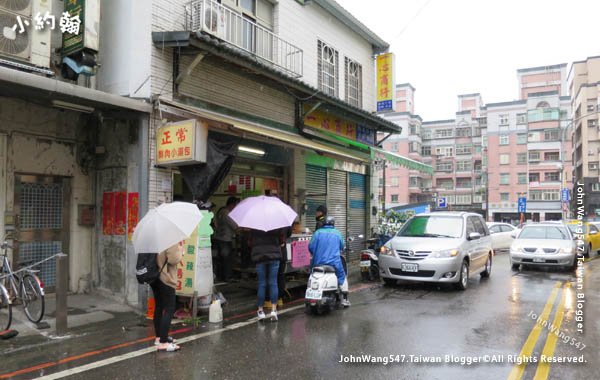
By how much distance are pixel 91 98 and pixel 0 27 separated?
172cm

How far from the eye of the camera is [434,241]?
9.98 meters

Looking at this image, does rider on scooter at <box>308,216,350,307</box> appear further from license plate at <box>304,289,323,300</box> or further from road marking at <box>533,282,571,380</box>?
road marking at <box>533,282,571,380</box>

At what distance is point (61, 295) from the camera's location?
243 inches

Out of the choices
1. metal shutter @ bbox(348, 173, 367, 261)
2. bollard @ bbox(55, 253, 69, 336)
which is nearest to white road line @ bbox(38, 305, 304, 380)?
bollard @ bbox(55, 253, 69, 336)

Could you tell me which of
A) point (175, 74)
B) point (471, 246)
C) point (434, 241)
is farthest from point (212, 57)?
point (471, 246)

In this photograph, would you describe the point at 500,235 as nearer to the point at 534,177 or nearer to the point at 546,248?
the point at 546,248

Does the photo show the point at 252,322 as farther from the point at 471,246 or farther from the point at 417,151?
the point at 417,151

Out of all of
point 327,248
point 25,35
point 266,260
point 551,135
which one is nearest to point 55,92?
point 25,35

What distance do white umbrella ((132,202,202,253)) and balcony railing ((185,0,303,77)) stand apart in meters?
4.52

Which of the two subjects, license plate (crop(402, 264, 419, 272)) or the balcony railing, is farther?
license plate (crop(402, 264, 419, 272))

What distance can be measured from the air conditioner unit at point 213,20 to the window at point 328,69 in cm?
536

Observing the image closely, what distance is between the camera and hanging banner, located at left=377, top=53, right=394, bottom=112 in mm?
15766

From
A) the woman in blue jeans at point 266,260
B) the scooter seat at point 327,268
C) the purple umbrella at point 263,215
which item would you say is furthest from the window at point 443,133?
the woman in blue jeans at point 266,260

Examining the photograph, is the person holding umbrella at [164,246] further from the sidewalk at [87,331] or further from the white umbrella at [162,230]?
the sidewalk at [87,331]
